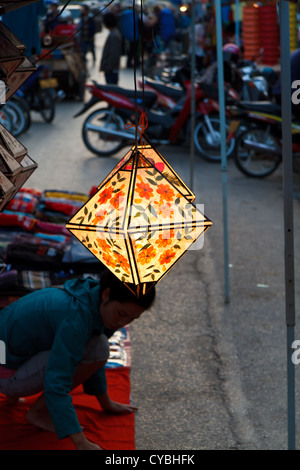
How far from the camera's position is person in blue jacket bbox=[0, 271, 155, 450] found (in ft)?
8.90

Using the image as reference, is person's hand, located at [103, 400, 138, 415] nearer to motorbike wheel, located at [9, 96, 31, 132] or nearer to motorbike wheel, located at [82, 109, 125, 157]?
motorbike wheel, located at [82, 109, 125, 157]

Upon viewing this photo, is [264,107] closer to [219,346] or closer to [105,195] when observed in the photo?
[219,346]

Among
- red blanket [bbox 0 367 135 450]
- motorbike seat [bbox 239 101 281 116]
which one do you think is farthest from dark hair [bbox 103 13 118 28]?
red blanket [bbox 0 367 135 450]

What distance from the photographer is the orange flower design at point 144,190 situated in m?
2.22

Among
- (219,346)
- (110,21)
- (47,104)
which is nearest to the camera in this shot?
(219,346)

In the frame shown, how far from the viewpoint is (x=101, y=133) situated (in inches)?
355

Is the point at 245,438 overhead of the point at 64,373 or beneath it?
beneath

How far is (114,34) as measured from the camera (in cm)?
1101

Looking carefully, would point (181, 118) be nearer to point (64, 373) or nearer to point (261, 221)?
point (261, 221)

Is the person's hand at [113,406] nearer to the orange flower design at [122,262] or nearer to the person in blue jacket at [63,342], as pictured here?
the person in blue jacket at [63,342]

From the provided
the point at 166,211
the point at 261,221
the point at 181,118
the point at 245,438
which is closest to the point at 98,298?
the point at 166,211

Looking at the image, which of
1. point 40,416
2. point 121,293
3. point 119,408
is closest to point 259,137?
point 119,408

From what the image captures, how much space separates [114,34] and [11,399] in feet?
28.3

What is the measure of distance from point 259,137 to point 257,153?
403 millimetres
